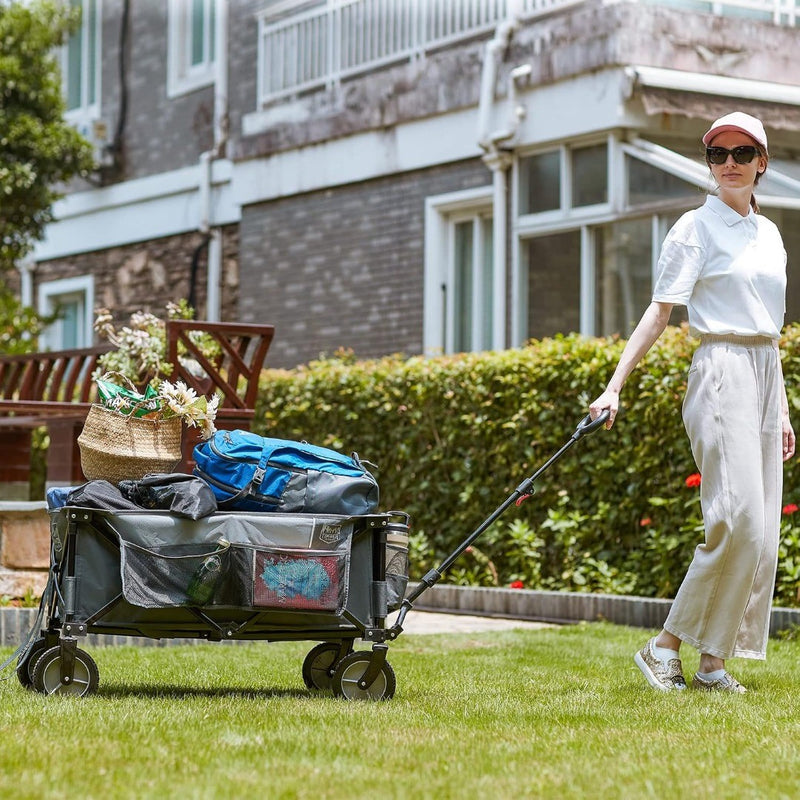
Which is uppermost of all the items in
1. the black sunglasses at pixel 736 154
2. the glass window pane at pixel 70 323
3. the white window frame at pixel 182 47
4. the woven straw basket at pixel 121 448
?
the white window frame at pixel 182 47

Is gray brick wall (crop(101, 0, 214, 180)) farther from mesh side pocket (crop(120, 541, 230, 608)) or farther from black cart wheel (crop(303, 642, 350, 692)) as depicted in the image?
mesh side pocket (crop(120, 541, 230, 608))

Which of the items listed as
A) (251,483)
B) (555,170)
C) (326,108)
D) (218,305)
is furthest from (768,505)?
(218,305)

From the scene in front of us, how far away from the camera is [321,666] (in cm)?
607

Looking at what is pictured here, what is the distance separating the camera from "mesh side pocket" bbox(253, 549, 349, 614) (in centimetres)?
556

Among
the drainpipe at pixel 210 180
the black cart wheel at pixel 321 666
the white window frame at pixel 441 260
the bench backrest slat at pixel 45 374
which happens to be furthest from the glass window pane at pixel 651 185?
the black cart wheel at pixel 321 666

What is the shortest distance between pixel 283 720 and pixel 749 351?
2.28 m

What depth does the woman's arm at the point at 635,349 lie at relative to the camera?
229 inches

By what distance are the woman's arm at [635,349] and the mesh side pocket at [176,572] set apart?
1465 millimetres

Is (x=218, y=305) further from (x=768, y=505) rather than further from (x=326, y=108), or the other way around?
(x=768, y=505)

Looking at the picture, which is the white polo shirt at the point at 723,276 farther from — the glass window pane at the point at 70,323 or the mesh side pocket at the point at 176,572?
the glass window pane at the point at 70,323

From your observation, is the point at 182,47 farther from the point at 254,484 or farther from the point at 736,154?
the point at 254,484

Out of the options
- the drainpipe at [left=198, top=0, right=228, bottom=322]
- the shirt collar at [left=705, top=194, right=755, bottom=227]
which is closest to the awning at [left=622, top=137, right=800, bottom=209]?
Answer: the shirt collar at [left=705, top=194, right=755, bottom=227]

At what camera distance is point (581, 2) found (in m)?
13.0

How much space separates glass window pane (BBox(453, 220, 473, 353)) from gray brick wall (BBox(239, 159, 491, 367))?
0.33m
